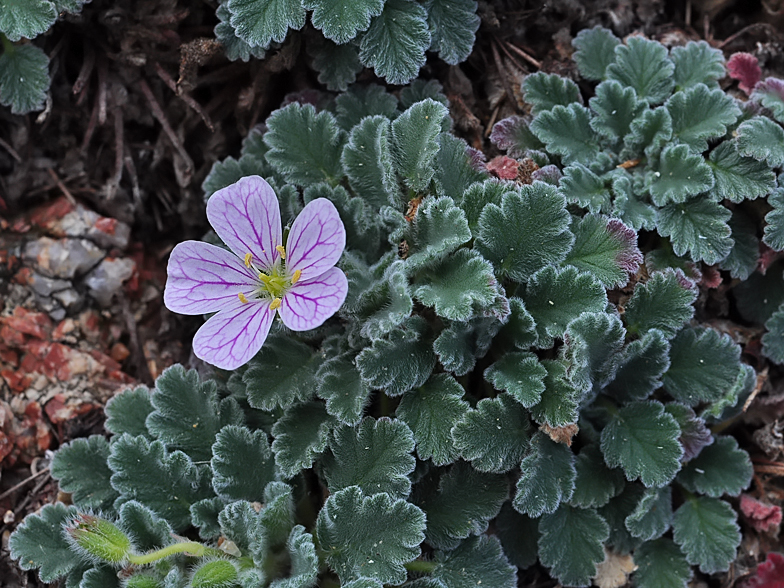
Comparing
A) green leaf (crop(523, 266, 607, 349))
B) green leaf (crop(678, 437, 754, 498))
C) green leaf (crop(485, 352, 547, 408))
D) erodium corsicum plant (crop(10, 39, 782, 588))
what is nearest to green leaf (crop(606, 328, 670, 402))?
erodium corsicum plant (crop(10, 39, 782, 588))

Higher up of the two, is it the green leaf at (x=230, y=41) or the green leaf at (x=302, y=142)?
the green leaf at (x=230, y=41)

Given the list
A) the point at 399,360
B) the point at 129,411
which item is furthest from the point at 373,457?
the point at 129,411

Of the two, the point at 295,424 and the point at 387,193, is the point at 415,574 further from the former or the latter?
the point at 387,193

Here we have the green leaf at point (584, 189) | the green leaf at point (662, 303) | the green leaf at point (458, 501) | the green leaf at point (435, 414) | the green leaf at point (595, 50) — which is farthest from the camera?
the green leaf at point (595, 50)

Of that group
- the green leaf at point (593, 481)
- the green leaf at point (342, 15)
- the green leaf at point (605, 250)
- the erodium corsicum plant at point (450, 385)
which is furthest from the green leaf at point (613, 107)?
the green leaf at point (593, 481)

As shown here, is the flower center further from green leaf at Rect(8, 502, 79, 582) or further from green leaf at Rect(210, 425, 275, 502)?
green leaf at Rect(8, 502, 79, 582)

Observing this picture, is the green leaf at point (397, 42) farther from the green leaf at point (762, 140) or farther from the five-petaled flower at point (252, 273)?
the green leaf at point (762, 140)
